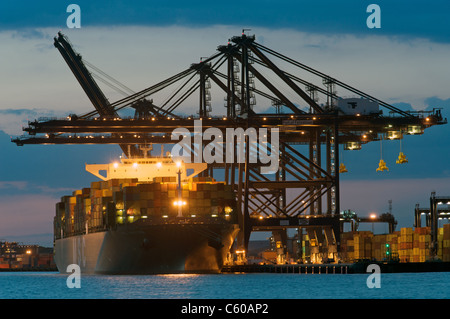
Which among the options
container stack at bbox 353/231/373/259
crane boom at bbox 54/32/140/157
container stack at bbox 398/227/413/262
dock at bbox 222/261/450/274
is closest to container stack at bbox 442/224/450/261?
container stack at bbox 398/227/413/262

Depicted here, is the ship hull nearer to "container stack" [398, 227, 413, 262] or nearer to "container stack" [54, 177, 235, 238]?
"container stack" [54, 177, 235, 238]

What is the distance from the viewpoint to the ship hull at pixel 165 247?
64500mm

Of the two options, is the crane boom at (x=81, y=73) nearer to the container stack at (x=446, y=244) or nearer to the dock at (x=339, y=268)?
the dock at (x=339, y=268)

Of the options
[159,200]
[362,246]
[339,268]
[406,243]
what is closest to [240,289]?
[159,200]

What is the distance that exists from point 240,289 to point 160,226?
12.9 m

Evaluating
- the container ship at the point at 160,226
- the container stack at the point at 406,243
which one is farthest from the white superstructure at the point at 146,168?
the container stack at the point at 406,243

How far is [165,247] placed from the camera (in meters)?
64.8

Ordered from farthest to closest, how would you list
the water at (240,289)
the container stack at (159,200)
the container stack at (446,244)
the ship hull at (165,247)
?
the container stack at (446,244) → the container stack at (159,200) → the ship hull at (165,247) → the water at (240,289)
